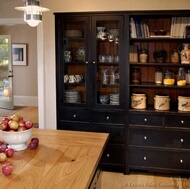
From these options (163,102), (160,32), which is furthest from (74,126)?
(160,32)

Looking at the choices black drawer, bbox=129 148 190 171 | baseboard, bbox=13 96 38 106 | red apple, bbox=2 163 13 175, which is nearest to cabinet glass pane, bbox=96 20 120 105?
black drawer, bbox=129 148 190 171

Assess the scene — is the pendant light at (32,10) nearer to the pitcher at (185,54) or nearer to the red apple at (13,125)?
the red apple at (13,125)

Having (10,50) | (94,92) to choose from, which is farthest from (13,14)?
(94,92)

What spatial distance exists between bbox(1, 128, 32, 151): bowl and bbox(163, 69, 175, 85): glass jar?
2074 millimetres

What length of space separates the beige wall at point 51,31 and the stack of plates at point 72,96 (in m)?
0.28

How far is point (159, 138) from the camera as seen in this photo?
342 centimetres

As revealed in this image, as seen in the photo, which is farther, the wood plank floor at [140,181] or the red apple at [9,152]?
the wood plank floor at [140,181]

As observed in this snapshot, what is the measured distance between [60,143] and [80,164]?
43cm

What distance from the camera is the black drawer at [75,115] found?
3.60 metres

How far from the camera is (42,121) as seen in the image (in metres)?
3.94

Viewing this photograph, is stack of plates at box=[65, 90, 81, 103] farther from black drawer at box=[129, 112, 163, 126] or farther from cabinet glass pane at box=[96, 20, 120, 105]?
black drawer at box=[129, 112, 163, 126]

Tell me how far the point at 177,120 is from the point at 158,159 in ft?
1.76

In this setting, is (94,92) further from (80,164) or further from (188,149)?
(80,164)

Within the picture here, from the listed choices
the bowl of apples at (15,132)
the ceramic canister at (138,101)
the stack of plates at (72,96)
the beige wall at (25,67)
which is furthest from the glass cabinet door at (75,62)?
the beige wall at (25,67)
